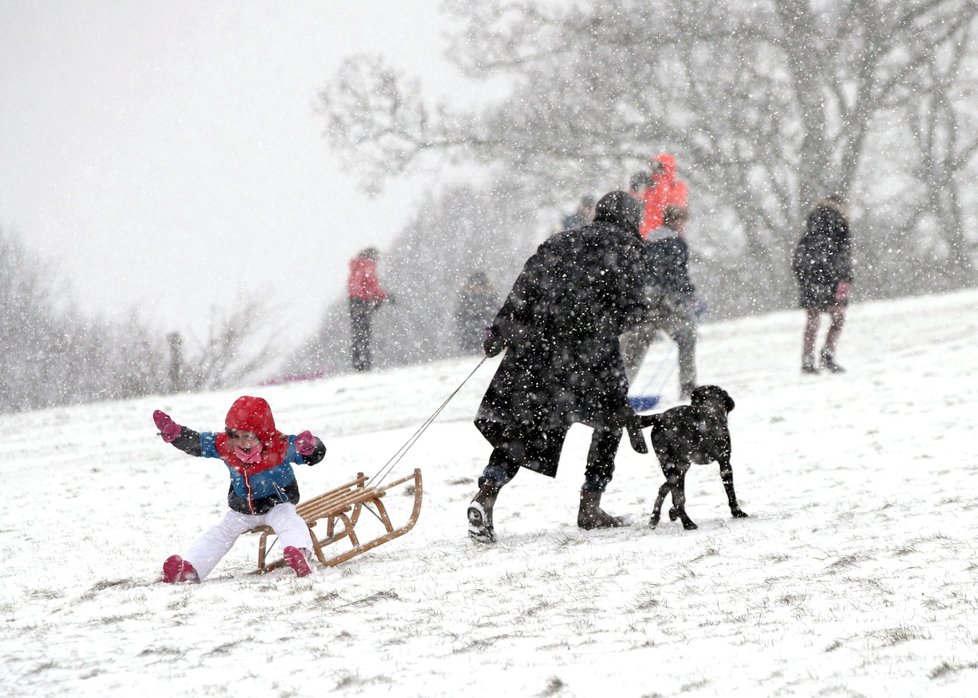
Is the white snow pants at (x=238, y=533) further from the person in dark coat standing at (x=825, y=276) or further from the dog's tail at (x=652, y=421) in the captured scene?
the person in dark coat standing at (x=825, y=276)

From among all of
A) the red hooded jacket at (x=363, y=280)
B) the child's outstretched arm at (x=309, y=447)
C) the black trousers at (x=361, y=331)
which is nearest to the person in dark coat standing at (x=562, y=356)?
the child's outstretched arm at (x=309, y=447)

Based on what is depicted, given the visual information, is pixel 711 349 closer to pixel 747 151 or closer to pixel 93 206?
pixel 747 151

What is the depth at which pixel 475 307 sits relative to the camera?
1520 cm

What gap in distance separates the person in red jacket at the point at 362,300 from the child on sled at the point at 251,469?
31.4ft

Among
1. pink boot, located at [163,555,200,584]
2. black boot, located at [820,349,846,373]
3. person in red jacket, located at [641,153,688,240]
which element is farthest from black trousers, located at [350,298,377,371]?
pink boot, located at [163,555,200,584]

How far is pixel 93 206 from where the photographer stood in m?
57.5

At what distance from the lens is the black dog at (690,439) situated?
5.09m

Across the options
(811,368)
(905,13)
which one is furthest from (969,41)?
(811,368)

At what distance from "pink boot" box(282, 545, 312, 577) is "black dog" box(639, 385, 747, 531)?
5.30 ft

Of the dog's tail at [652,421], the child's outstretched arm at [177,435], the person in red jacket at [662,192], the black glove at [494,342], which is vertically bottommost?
the dog's tail at [652,421]

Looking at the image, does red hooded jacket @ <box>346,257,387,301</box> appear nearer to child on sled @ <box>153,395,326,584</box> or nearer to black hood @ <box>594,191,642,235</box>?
black hood @ <box>594,191,642,235</box>

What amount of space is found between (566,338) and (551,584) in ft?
5.03

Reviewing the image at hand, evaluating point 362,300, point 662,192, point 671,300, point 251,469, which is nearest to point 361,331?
point 362,300

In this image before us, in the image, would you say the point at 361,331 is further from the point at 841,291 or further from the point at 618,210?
the point at 618,210
